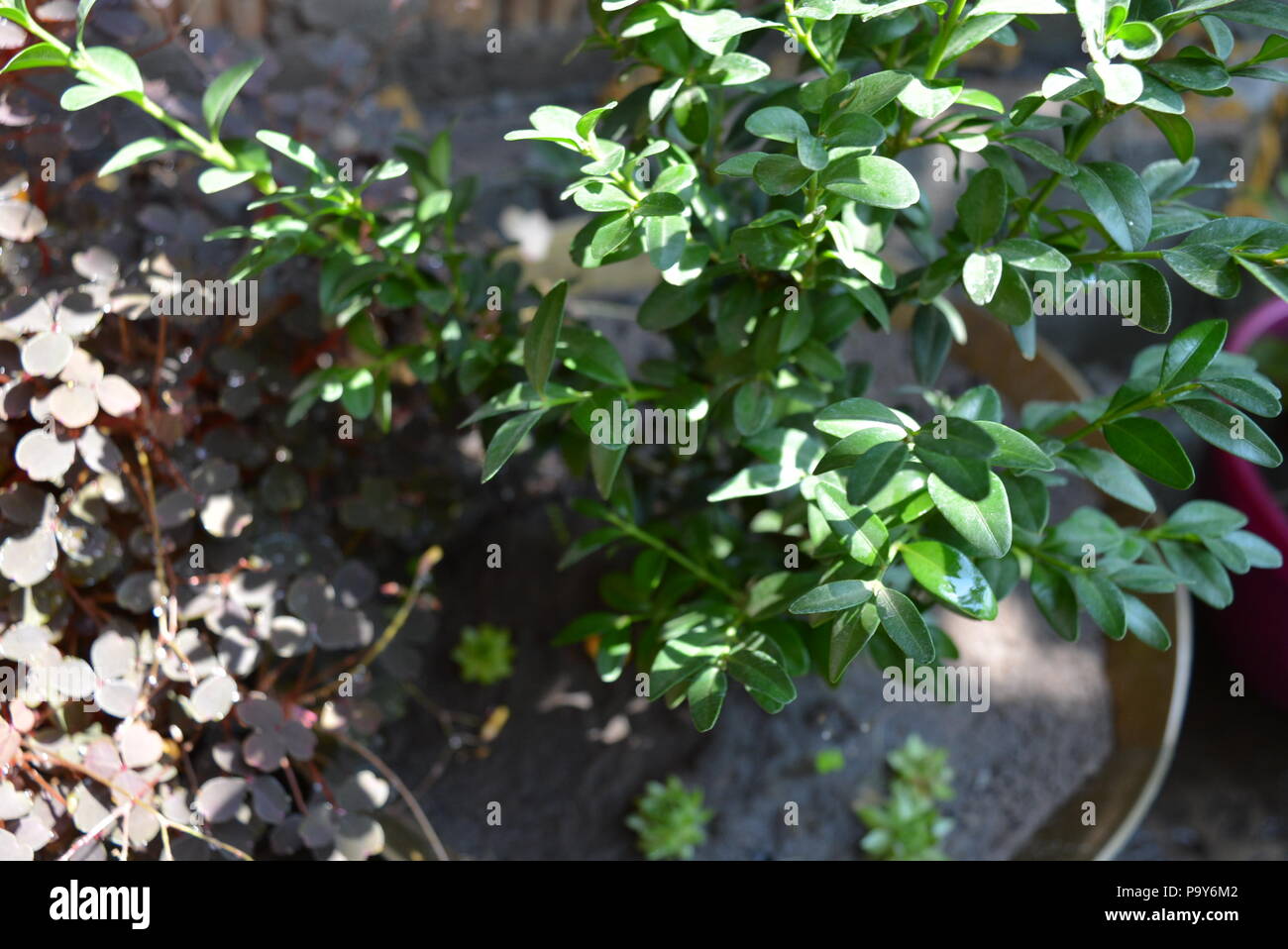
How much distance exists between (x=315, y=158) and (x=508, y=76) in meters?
1.41

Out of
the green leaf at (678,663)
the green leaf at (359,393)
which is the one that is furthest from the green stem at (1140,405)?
the green leaf at (359,393)

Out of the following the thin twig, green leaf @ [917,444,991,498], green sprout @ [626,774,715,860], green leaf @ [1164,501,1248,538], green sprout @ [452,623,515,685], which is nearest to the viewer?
green leaf @ [917,444,991,498]

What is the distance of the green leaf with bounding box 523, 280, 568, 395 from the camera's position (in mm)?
967

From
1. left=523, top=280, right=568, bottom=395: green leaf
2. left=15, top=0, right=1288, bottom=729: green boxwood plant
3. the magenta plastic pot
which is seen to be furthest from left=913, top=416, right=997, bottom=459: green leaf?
the magenta plastic pot

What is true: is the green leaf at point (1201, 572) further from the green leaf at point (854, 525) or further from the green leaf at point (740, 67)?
the green leaf at point (740, 67)

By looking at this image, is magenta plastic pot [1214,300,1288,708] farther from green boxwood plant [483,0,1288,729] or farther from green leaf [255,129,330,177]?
green leaf [255,129,330,177]

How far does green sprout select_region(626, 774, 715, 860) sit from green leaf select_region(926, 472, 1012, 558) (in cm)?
75

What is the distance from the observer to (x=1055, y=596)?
1.10 metres

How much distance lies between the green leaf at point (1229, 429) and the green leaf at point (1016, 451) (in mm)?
195

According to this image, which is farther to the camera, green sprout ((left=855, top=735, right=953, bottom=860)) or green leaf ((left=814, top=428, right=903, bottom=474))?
green sprout ((left=855, top=735, right=953, bottom=860))

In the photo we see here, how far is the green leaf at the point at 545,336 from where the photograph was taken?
967 millimetres

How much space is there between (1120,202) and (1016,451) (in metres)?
0.28

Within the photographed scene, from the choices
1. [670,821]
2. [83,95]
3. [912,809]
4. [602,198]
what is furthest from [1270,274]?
[83,95]

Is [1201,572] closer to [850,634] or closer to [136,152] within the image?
[850,634]
